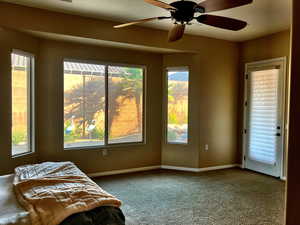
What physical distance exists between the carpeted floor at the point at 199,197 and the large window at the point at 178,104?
0.82 m

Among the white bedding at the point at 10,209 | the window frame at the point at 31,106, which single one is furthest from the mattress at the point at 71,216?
the window frame at the point at 31,106

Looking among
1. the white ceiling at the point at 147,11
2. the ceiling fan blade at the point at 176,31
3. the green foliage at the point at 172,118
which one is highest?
the white ceiling at the point at 147,11

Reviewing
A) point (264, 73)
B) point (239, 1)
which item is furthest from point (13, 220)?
point (264, 73)

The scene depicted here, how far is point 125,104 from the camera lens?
5.04 meters

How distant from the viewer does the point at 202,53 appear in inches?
201

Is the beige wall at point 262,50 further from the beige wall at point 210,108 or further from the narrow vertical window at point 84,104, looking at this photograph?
the narrow vertical window at point 84,104

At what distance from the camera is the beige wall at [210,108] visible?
5.12m

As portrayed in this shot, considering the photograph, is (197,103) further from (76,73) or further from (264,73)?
(76,73)

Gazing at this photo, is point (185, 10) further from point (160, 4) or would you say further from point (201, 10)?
point (160, 4)

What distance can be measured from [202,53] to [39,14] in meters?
3.13

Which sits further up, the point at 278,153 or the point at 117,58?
the point at 117,58

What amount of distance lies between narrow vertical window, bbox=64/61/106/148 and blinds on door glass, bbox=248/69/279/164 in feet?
10.3

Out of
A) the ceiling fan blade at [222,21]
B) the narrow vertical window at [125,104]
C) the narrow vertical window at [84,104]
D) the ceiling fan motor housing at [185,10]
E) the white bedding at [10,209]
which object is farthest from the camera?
the narrow vertical window at [125,104]

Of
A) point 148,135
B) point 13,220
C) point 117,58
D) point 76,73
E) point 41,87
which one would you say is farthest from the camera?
point 148,135
